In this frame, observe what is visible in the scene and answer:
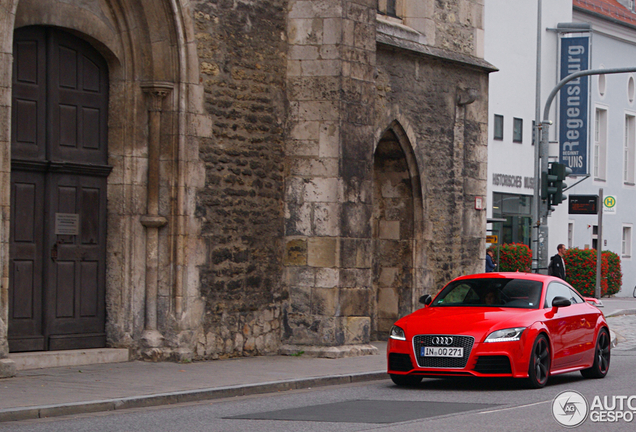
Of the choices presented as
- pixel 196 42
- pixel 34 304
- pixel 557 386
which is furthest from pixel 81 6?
pixel 557 386

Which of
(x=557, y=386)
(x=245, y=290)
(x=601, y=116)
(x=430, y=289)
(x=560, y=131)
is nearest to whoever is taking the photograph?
(x=557, y=386)

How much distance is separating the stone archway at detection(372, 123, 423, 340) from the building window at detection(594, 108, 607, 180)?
27.0 m

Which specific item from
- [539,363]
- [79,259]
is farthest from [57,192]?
[539,363]

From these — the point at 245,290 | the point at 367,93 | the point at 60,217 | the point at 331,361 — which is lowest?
the point at 331,361

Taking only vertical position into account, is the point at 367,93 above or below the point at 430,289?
above

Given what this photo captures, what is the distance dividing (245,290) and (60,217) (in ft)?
10.6

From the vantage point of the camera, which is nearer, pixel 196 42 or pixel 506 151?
pixel 196 42

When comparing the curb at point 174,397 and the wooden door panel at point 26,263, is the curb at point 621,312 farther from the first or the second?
the wooden door panel at point 26,263

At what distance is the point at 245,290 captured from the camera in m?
16.1

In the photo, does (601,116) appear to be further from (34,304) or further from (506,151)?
(34,304)

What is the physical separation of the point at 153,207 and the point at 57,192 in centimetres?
145

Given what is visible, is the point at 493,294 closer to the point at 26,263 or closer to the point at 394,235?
the point at 26,263

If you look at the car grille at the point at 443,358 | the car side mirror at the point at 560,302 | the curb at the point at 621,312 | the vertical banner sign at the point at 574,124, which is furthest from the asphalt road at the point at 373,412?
the vertical banner sign at the point at 574,124

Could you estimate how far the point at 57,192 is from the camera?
14188 mm
